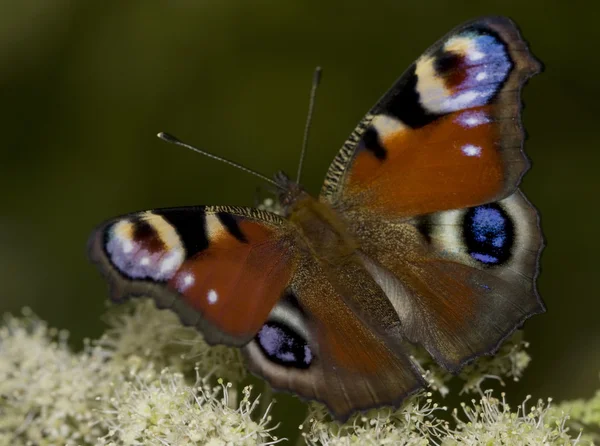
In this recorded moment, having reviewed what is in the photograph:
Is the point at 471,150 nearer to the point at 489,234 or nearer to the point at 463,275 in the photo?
the point at 489,234

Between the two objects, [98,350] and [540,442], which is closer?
[540,442]

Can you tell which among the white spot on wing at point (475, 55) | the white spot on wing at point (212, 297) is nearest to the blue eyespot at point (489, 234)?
the white spot on wing at point (475, 55)

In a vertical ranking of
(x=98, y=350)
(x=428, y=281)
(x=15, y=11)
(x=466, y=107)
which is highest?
(x=466, y=107)

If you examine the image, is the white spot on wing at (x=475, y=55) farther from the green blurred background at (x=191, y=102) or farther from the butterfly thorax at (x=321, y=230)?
the green blurred background at (x=191, y=102)

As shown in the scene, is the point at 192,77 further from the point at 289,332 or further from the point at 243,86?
the point at 289,332

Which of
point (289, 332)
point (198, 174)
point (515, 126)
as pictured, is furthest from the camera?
point (198, 174)

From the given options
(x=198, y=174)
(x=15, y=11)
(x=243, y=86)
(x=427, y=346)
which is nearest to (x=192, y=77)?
(x=243, y=86)

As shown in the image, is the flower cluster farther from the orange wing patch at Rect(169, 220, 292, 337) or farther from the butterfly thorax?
the butterfly thorax
